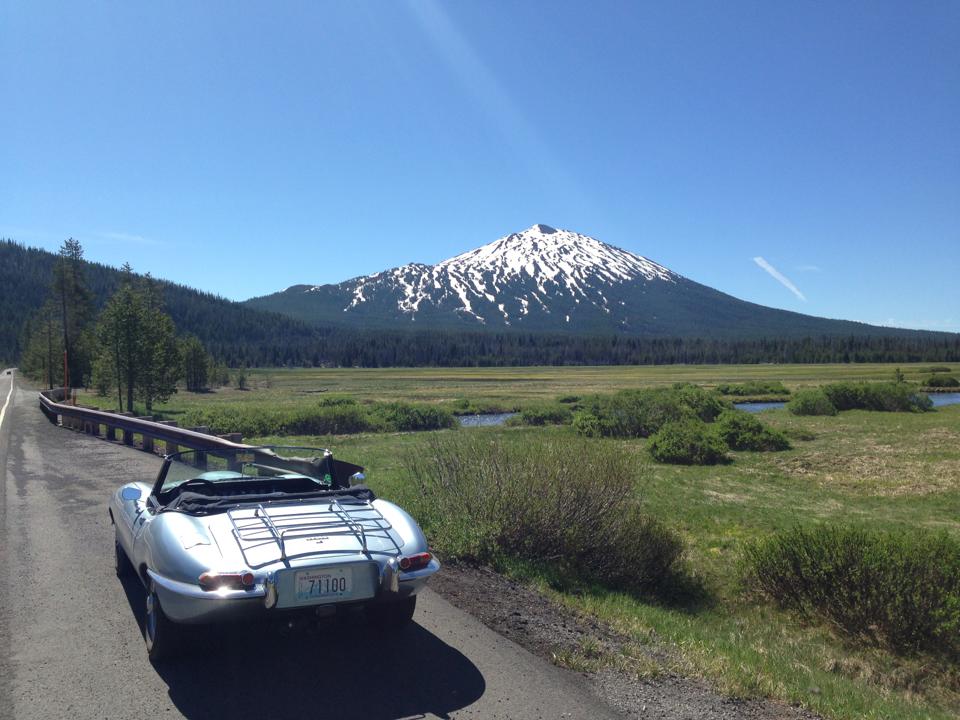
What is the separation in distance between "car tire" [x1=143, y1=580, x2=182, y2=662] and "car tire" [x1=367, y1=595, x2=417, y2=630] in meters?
1.43

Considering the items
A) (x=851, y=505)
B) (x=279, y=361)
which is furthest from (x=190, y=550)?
(x=279, y=361)

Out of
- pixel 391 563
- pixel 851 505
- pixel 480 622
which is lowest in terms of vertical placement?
pixel 851 505

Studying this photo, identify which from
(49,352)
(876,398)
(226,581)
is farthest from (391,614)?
(49,352)

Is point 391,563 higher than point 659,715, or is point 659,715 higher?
point 391,563

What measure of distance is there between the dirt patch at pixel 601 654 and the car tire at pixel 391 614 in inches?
32.0

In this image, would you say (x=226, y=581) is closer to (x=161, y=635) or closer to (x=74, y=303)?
(x=161, y=635)

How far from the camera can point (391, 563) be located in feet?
Result: 16.0

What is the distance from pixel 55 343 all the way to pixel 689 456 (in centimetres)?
6475

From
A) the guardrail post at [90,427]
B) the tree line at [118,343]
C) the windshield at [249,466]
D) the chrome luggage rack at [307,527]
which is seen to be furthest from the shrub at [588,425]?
the chrome luggage rack at [307,527]

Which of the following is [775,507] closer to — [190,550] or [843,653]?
[843,653]

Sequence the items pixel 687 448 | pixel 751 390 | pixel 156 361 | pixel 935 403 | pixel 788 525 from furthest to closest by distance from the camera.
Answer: pixel 751 390 → pixel 935 403 → pixel 156 361 → pixel 687 448 → pixel 788 525

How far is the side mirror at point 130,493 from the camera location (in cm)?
615

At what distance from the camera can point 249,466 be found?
6.82 metres

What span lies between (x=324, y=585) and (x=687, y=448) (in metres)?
22.4
